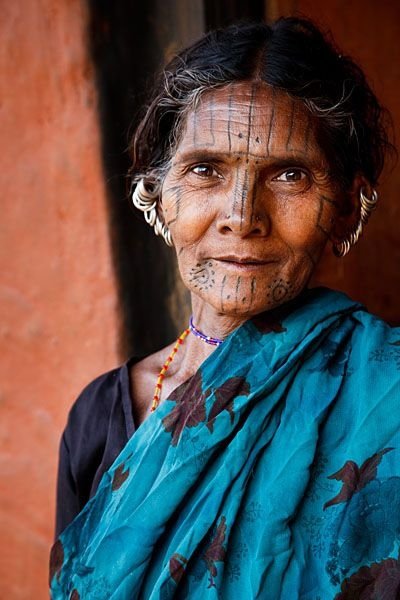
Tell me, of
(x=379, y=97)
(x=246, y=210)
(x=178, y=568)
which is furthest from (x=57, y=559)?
(x=379, y=97)

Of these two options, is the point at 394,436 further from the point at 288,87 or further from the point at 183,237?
the point at 288,87

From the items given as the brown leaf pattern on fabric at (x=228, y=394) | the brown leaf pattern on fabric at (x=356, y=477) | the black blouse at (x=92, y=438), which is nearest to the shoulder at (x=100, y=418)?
the black blouse at (x=92, y=438)

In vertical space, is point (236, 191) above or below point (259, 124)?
below

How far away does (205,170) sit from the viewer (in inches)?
53.9

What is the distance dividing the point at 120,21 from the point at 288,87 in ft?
2.78

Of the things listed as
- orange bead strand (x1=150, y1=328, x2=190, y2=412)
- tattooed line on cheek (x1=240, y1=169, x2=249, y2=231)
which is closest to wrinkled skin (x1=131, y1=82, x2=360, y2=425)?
tattooed line on cheek (x1=240, y1=169, x2=249, y2=231)

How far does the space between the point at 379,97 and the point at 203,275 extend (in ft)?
3.14

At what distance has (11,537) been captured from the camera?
2203 mm

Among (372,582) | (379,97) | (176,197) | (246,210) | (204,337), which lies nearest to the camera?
(372,582)

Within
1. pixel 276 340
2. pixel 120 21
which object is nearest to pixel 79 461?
pixel 276 340

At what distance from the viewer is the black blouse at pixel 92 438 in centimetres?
155

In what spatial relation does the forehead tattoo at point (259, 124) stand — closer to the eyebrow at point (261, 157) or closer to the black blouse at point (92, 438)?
the eyebrow at point (261, 157)

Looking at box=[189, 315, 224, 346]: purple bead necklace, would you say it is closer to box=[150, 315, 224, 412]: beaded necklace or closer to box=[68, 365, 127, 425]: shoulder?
box=[150, 315, 224, 412]: beaded necklace

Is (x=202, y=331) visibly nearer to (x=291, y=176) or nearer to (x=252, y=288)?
(x=252, y=288)
